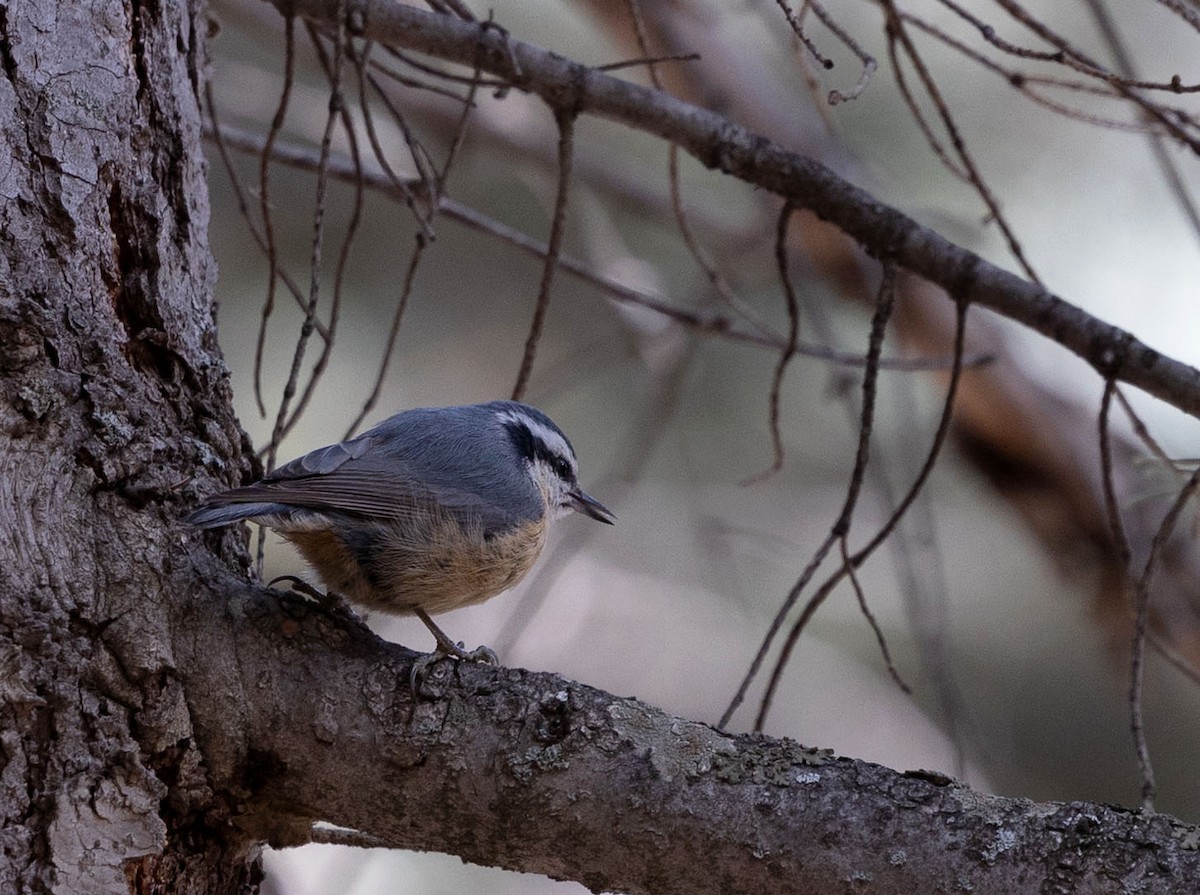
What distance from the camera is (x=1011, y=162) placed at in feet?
17.5

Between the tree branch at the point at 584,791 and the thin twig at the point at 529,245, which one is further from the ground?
the thin twig at the point at 529,245

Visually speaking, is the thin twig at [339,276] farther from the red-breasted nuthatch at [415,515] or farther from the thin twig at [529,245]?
the thin twig at [529,245]

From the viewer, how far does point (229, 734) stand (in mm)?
Answer: 1650

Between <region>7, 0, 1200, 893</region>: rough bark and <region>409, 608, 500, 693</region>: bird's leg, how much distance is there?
21mm

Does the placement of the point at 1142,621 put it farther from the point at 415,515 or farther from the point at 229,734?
the point at 229,734

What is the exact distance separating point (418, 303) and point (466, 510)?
3.93 meters

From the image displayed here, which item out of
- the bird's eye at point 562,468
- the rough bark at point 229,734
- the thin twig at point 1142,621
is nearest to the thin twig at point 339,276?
the rough bark at point 229,734

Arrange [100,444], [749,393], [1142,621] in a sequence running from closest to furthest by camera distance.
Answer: [100,444] < [1142,621] < [749,393]

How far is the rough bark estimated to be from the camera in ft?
4.93

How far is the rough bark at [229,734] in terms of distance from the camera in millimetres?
1504

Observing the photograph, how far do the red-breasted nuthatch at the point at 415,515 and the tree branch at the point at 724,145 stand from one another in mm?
688

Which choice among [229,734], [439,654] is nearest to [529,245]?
[439,654]

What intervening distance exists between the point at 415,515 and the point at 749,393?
12.3ft

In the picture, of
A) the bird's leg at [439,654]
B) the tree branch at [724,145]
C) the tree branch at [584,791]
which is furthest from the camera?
the tree branch at [724,145]
